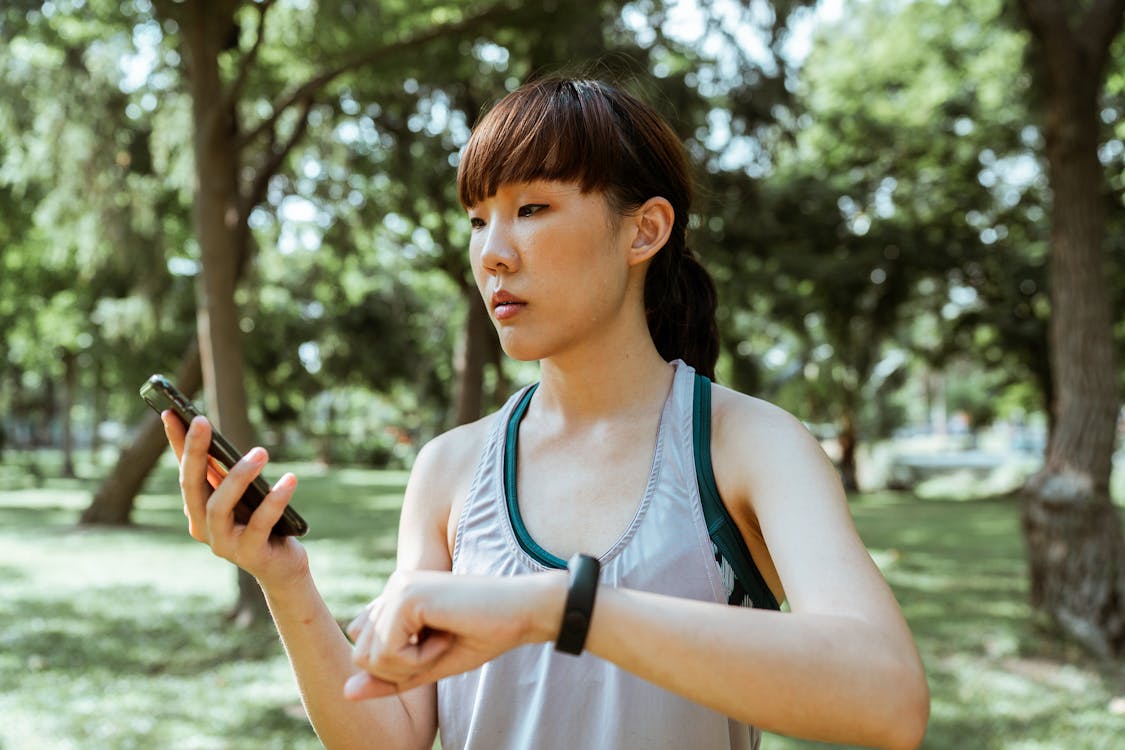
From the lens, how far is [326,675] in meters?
1.44

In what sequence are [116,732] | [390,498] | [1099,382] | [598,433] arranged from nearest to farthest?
[598,433]
[116,732]
[1099,382]
[390,498]

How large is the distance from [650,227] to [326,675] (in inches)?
34.6

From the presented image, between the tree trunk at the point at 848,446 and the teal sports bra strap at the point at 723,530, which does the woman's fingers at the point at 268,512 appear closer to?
the teal sports bra strap at the point at 723,530

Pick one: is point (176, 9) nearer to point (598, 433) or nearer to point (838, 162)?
point (598, 433)

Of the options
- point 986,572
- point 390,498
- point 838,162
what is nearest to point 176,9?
point 986,572

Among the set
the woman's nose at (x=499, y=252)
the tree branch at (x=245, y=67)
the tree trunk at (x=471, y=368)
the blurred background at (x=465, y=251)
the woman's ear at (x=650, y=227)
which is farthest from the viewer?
the tree trunk at (x=471, y=368)

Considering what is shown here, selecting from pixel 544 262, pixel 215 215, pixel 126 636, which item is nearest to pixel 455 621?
pixel 544 262

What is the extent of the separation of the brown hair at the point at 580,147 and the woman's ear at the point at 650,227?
2 cm

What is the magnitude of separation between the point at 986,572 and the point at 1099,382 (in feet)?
13.7

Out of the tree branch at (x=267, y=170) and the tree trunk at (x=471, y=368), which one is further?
the tree trunk at (x=471, y=368)

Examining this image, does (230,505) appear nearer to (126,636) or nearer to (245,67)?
(245,67)

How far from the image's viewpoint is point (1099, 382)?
666 centimetres

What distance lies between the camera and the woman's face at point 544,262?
57.0 inches

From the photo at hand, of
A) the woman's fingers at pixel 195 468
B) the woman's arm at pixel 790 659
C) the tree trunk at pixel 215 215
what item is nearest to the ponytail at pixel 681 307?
the woman's arm at pixel 790 659
